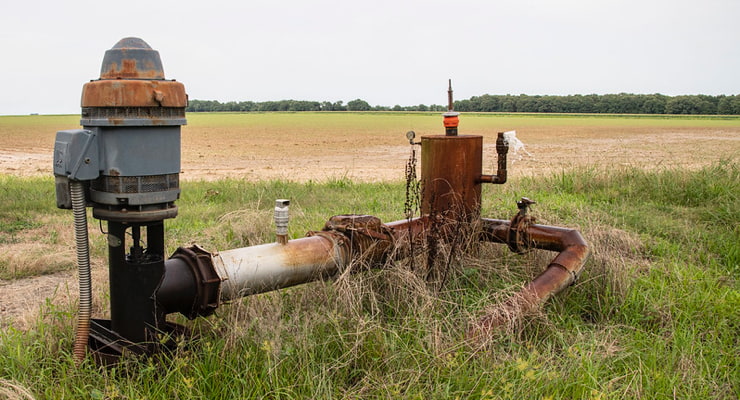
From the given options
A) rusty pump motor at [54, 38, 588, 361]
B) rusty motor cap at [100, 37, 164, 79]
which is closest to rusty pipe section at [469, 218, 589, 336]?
rusty pump motor at [54, 38, 588, 361]

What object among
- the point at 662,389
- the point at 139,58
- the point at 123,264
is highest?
the point at 139,58

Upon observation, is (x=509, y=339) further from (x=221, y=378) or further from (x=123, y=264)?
(x=123, y=264)

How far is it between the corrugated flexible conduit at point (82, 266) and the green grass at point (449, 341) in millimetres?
108

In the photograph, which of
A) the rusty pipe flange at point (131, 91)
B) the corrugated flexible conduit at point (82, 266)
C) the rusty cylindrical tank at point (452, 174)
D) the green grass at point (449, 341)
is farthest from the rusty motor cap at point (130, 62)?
the rusty cylindrical tank at point (452, 174)

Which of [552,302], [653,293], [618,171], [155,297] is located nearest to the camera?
[155,297]

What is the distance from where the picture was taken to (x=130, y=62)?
8.34ft

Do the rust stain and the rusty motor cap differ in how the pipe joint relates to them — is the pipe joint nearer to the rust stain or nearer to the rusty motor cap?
the rust stain

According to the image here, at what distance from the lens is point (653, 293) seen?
161 inches

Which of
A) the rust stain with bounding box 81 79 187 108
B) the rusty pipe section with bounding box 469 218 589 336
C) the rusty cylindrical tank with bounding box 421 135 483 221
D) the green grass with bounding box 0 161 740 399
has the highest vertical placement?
the rust stain with bounding box 81 79 187 108

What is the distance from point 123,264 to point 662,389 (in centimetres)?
247

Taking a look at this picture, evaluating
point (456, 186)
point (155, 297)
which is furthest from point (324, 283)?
point (456, 186)

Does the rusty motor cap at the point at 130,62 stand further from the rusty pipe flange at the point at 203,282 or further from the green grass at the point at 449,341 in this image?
the green grass at the point at 449,341

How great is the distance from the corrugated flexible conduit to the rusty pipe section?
5.87 feet

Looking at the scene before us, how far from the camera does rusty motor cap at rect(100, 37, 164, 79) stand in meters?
2.54
